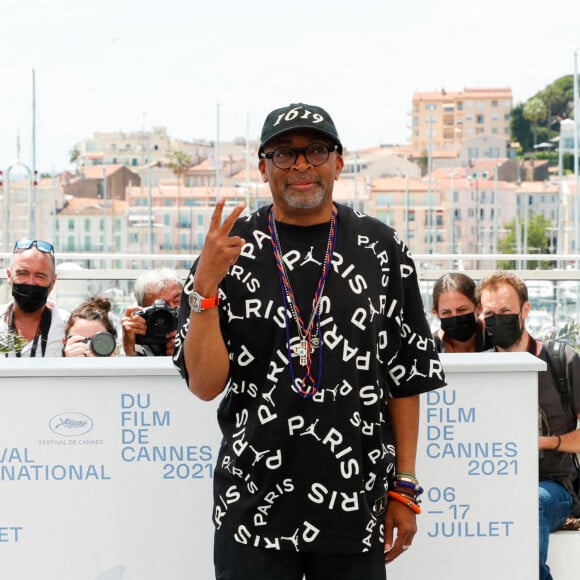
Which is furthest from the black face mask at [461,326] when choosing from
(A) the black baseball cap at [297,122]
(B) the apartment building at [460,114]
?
(B) the apartment building at [460,114]

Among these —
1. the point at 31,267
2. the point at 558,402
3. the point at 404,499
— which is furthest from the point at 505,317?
the point at 31,267

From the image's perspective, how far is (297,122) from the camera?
2516 mm

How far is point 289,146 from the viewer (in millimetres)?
2541

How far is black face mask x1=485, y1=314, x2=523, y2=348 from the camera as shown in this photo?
161 inches

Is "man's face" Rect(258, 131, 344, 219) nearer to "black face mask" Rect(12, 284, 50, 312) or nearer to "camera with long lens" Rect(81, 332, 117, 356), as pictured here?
"camera with long lens" Rect(81, 332, 117, 356)

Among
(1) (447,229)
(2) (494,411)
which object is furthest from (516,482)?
(1) (447,229)

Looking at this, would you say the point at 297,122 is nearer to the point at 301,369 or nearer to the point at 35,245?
the point at 301,369

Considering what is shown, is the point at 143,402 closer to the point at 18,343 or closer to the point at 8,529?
the point at 8,529

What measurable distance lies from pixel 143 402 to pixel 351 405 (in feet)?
3.10

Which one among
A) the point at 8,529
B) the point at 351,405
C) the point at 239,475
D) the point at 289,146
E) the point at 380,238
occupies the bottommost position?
the point at 8,529

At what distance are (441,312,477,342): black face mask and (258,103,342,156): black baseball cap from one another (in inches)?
75.2

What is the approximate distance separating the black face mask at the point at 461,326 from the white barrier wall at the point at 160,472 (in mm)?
1127

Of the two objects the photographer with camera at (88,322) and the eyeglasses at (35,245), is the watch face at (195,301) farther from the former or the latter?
the eyeglasses at (35,245)

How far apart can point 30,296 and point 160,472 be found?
68.2 inches
